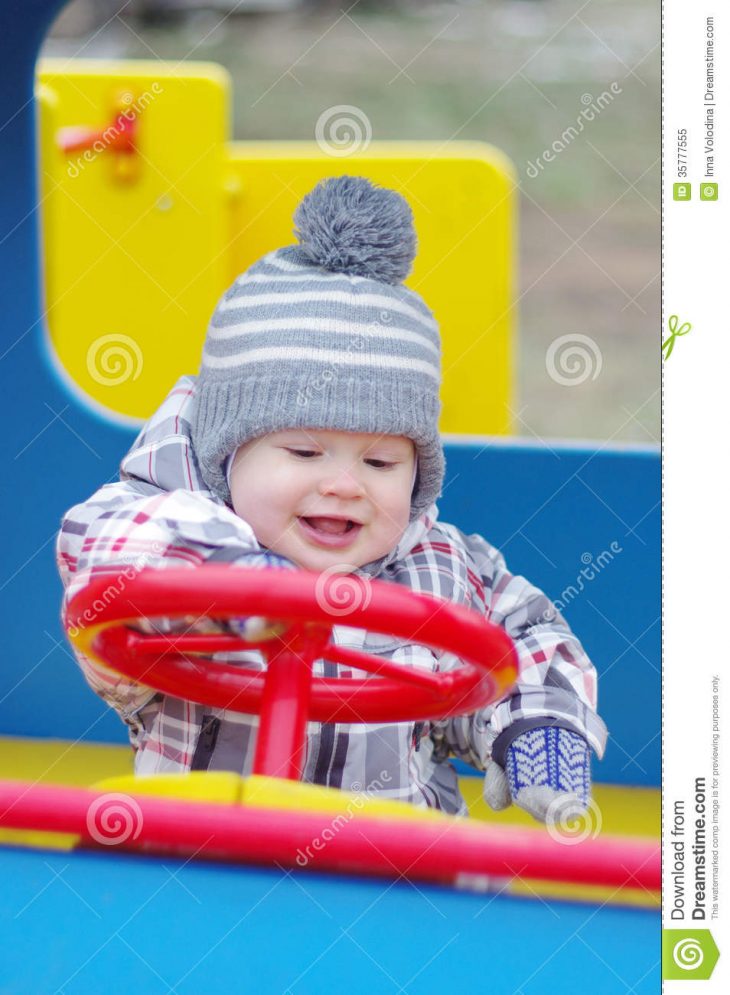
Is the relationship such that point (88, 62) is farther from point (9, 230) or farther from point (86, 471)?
point (86, 471)

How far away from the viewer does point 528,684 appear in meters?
1.20

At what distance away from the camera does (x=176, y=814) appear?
0.73 meters

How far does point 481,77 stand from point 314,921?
18.5ft

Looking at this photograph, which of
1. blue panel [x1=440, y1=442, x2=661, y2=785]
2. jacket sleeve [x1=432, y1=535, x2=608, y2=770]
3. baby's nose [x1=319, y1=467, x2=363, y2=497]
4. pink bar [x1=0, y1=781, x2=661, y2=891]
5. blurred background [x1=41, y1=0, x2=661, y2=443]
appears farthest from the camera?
blurred background [x1=41, y1=0, x2=661, y2=443]

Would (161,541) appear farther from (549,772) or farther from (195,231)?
(195,231)

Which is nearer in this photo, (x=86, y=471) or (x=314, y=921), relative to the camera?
(x=314, y=921)

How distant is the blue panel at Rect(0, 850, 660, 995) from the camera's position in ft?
2.58

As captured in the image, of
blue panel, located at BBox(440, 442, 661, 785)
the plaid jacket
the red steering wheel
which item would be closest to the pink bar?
the red steering wheel

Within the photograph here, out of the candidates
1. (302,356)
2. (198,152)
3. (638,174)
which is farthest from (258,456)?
(638,174)

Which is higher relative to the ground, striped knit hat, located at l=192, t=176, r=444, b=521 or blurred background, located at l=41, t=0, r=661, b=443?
blurred background, located at l=41, t=0, r=661, b=443

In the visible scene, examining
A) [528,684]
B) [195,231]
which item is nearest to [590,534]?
[528,684]

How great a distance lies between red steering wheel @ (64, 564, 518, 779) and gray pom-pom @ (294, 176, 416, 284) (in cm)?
35

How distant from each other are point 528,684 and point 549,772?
0.09m

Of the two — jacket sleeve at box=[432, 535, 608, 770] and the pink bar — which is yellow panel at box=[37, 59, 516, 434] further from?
the pink bar
